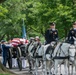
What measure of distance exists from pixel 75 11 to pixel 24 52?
15952 mm

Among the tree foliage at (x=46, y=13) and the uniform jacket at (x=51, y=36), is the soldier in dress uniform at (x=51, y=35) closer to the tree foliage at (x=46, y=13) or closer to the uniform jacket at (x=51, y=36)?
the uniform jacket at (x=51, y=36)

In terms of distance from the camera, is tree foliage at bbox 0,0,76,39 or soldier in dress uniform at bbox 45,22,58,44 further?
tree foliage at bbox 0,0,76,39

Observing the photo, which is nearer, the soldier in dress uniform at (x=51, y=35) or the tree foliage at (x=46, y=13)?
the soldier in dress uniform at (x=51, y=35)

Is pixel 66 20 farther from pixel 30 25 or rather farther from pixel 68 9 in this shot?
pixel 30 25

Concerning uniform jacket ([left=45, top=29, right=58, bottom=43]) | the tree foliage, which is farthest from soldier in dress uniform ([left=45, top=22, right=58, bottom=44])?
the tree foliage

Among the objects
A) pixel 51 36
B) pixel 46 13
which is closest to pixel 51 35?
pixel 51 36

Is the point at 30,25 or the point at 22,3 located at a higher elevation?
the point at 22,3

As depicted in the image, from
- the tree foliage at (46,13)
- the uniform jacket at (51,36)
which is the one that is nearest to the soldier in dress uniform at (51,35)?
the uniform jacket at (51,36)

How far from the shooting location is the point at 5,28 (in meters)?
48.1

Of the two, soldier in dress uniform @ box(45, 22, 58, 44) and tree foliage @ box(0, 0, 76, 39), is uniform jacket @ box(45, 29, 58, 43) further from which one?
tree foliage @ box(0, 0, 76, 39)

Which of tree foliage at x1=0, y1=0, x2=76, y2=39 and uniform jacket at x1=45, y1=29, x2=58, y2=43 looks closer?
uniform jacket at x1=45, y1=29, x2=58, y2=43

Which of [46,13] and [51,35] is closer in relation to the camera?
[51,35]

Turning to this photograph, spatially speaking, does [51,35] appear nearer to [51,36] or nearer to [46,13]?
[51,36]

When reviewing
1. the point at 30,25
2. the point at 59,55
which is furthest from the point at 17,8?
the point at 59,55
